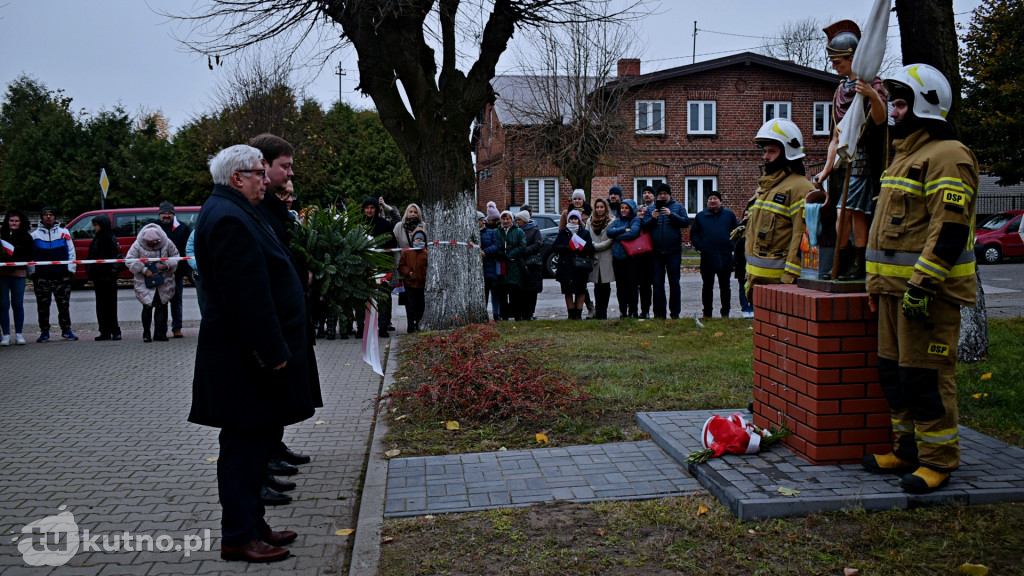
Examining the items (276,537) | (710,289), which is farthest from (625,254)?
(276,537)

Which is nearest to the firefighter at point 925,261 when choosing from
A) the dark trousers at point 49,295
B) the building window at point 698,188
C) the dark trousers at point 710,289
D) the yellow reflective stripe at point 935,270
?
the yellow reflective stripe at point 935,270

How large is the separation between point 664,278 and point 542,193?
24.2 metres

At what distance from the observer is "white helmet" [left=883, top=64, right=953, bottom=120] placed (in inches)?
168

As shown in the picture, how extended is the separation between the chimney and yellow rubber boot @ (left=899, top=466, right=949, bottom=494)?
29728 millimetres

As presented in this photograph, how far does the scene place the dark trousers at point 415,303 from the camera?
1277 cm

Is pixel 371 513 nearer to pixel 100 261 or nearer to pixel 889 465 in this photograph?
pixel 889 465

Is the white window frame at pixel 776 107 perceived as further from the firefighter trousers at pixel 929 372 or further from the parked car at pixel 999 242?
the firefighter trousers at pixel 929 372

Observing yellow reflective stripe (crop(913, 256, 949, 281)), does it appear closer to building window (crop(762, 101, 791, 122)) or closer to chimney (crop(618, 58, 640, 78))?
chimney (crop(618, 58, 640, 78))

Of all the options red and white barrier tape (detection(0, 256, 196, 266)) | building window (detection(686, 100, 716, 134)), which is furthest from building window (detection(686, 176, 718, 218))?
red and white barrier tape (detection(0, 256, 196, 266))

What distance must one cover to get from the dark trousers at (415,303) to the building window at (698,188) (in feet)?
79.7

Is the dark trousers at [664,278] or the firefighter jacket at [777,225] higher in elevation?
the firefighter jacket at [777,225]

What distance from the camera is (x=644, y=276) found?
1285 centimetres

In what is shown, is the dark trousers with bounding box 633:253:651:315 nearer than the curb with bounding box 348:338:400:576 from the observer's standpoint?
No

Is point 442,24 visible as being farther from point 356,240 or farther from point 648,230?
point 356,240
